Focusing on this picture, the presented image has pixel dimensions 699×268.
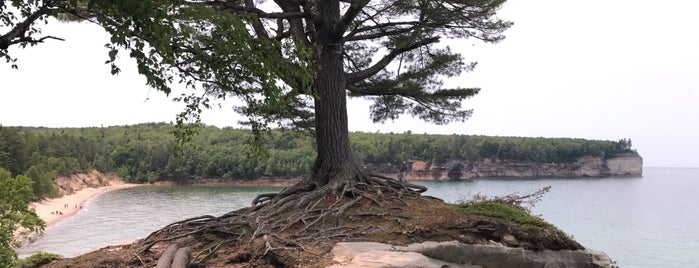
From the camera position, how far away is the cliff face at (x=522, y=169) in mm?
79250

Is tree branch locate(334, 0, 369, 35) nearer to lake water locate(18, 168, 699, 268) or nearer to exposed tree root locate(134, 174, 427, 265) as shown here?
exposed tree root locate(134, 174, 427, 265)

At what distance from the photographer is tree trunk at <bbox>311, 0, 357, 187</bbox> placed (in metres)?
8.86

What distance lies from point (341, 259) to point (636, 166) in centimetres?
11174

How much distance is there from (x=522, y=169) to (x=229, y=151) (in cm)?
4781

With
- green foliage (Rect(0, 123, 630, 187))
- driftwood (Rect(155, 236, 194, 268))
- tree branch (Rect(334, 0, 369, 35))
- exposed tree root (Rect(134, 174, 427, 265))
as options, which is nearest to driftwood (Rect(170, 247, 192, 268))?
driftwood (Rect(155, 236, 194, 268))

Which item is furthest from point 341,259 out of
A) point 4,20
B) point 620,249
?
point 620,249

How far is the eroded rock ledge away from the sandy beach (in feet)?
94.6

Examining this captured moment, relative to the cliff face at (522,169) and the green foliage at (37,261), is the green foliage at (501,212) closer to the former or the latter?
the green foliage at (37,261)

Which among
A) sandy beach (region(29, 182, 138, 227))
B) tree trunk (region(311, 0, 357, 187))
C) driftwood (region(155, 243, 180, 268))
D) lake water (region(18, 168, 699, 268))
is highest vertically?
tree trunk (region(311, 0, 357, 187))

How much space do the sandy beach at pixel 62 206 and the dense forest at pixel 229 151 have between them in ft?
6.46

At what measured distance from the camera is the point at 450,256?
6355 millimetres

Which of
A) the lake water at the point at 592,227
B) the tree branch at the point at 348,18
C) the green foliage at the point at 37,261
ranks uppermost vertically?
the tree branch at the point at 348,18

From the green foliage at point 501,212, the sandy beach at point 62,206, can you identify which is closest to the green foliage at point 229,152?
the sandy beach at point 62,206

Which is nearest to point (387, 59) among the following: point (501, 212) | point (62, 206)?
point (501, 212)
